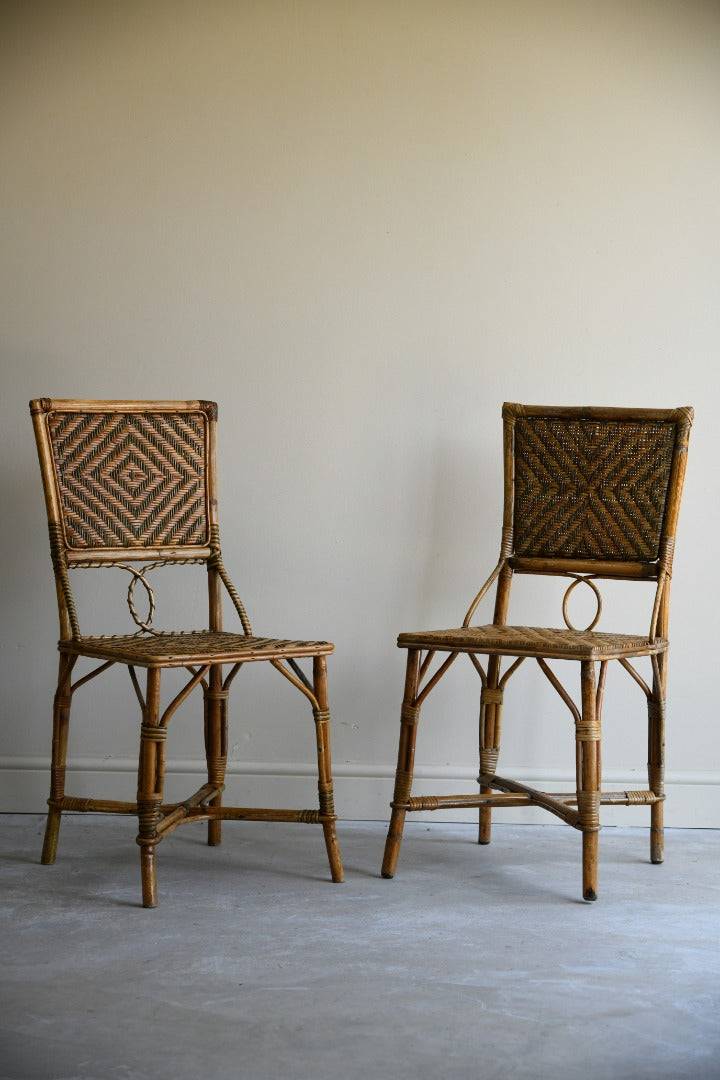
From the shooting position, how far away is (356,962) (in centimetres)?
184

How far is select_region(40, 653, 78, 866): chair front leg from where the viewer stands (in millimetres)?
2400

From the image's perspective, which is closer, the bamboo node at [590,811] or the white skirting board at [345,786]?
the bamboo node at [590,811]

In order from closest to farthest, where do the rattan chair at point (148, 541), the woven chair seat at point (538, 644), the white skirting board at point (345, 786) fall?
the woven chair seat at point (538, 644) → the rattan chair at point (148, 541) → the white skirting board at point (345, 786)

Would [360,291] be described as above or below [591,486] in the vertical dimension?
above

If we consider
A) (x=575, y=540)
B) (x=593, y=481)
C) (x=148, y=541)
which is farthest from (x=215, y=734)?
(x=593, y=481)

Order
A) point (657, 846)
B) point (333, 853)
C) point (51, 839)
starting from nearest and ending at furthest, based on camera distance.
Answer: point (333, 853), point (51, 839), point (657, 846)

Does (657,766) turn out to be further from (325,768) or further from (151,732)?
(151,732)

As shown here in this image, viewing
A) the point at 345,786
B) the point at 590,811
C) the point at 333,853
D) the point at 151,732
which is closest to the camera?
the point at 151,732

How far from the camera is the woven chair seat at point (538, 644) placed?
7.20 feet

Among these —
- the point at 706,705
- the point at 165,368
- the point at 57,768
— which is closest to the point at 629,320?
the point at 706,705

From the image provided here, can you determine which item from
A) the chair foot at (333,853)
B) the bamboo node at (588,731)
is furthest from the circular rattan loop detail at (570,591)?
the chair foot at (333,853)

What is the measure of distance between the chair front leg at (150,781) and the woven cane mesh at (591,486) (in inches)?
38.8

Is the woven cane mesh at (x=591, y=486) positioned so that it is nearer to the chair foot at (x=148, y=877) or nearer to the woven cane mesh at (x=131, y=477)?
the woven cane mesh at (x=131, y=477)

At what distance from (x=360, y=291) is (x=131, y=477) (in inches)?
30.8
